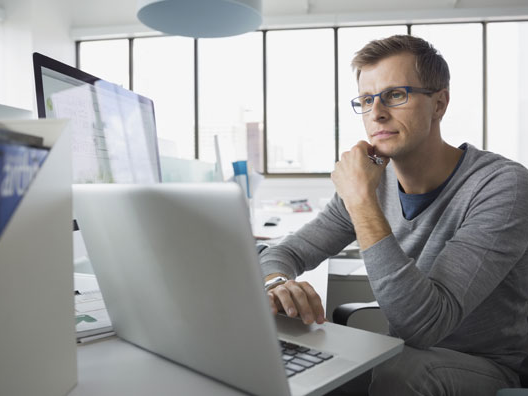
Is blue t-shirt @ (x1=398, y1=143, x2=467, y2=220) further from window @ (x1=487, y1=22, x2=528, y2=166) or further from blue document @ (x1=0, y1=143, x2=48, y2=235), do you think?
window @ (x1=487, y1=22, x2=528, y2=166)

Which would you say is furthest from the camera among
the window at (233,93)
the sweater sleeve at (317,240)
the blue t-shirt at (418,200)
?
the window at (233,93)

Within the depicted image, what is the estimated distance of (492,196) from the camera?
0.96m

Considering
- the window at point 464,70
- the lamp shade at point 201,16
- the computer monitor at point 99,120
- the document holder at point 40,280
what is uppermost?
the window at point 464,70

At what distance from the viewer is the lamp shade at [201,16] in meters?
1.94

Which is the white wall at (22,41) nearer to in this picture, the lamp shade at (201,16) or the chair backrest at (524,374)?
→ the lamp shade at (201,16)

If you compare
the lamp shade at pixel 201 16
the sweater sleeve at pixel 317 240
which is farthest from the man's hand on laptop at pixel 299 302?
the lamp shade at pixel 201 16

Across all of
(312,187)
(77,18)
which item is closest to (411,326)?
(312,187)

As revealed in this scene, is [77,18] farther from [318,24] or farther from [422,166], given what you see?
[422,166]

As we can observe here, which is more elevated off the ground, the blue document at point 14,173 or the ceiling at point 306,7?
the ceiling at point 306,7

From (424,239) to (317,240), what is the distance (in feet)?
0.99

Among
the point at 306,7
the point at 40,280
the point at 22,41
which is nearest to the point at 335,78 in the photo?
the point at 306,7

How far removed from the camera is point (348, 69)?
617 centimetres

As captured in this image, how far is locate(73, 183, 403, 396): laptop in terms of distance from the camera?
0.46 metres

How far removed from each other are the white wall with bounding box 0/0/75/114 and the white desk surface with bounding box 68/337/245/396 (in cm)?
611
